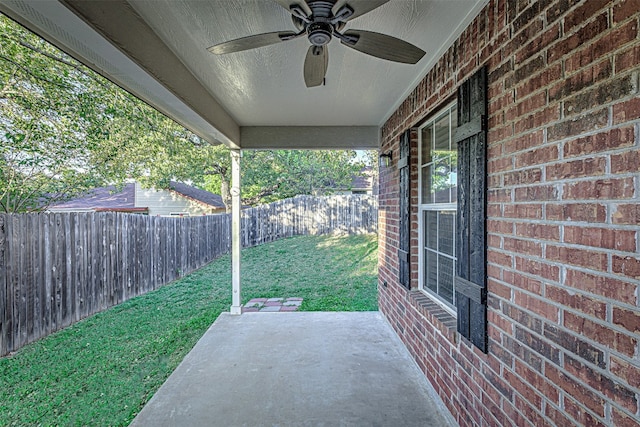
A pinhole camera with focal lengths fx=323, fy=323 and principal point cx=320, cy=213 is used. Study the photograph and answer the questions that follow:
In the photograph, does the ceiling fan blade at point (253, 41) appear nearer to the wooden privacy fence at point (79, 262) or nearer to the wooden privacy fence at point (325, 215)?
the wooden privacy fence at point (79, 262)

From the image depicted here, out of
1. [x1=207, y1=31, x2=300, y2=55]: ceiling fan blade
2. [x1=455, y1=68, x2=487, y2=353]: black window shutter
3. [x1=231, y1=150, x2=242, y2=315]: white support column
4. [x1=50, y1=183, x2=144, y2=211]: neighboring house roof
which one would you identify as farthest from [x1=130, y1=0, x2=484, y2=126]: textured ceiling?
[x1=50, y1=183, x2=144, y2=211]: neighboring house roof

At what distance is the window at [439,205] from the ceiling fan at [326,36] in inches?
35.5

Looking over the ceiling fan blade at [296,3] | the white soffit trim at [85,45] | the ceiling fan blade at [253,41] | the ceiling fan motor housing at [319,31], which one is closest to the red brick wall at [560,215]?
the ceiling fan motor housing at [319,31]

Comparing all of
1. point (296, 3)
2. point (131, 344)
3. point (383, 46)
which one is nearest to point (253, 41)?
point (296, 3)

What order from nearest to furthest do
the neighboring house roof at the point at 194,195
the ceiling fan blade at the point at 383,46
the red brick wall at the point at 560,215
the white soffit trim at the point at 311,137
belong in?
the red brick wall at the point at 560,215, the ceiling fan blade at the point at 383,46, the white soffit trim at the point at 311,137, the neighboring house roof at the point at 194,195

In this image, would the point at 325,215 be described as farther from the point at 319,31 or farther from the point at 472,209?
→ the point at 319,31

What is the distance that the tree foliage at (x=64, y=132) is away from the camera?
4.17 m

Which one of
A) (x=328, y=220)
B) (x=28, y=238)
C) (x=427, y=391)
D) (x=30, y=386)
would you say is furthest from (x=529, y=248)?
(x=328, y=220)

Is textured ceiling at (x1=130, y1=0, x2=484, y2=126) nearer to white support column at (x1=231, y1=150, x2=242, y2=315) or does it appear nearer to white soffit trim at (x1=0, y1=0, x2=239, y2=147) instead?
white soffit trim at (x1=0, y1=0, x2=239, y2=147)

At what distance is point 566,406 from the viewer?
1214 mm

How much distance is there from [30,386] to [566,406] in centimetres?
393

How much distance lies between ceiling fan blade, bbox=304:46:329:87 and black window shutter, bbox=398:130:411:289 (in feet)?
4.45

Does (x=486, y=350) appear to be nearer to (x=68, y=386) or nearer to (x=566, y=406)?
(x=566, y=406)

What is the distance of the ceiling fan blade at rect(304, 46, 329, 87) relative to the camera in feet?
6.08
